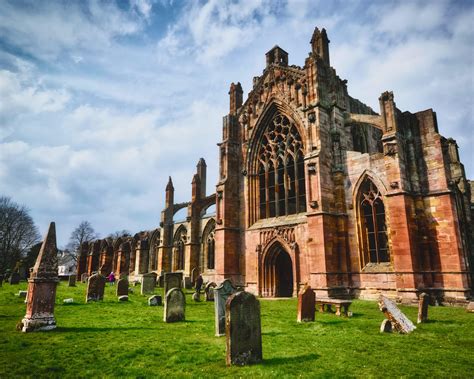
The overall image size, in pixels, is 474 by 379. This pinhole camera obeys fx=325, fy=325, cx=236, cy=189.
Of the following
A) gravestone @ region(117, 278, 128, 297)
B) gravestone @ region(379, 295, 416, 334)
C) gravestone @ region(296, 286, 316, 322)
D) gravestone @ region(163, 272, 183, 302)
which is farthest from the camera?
gravestone @ region(163, 272, 183, 302)

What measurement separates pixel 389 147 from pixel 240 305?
1276 centimetres

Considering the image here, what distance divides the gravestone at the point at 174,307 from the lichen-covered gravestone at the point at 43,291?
3.09m

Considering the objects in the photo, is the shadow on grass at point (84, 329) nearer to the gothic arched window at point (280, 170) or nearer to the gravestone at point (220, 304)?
the gravestone at point (220, 304)

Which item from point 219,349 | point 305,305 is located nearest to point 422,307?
point 305,305

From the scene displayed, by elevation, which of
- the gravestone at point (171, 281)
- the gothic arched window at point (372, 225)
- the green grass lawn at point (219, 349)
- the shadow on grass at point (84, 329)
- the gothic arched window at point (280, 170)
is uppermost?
the gothic arched window at point (280, 170)

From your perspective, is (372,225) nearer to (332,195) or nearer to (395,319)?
(332,195)

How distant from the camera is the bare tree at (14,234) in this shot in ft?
157

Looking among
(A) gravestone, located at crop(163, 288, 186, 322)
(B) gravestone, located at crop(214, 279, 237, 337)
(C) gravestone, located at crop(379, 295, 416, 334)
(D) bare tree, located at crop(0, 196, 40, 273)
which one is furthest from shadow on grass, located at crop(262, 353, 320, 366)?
(D) bare tree, located at crop(0, 196, 40, 273)

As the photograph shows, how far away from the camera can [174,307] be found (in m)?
10.3

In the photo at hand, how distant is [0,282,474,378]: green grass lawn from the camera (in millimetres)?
5238

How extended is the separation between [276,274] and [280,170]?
6708 millimetres

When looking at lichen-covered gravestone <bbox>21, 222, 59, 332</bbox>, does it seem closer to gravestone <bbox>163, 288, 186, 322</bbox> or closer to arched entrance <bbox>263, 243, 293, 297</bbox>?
gravestone <bbox>163, 288, 186, 322</bbox>

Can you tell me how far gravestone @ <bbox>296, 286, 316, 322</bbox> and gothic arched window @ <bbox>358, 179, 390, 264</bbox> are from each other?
24.4 feet

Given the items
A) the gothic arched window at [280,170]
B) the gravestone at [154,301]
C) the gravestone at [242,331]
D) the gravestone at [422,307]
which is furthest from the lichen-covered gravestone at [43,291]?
the gothic arched window at [280,170]
